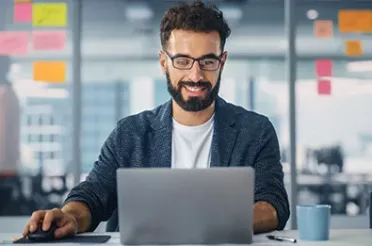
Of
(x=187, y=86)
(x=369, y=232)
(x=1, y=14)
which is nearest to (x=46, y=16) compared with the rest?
(x=1, y=14)

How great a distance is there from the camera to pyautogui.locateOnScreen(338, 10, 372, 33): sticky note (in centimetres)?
383

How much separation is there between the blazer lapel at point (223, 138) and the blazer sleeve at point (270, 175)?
0.11m

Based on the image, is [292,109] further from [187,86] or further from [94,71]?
[187,86]

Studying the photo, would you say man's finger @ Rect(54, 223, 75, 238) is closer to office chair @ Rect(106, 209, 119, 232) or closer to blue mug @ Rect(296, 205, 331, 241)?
office chair @ Rect(106, 209, 119, 232)

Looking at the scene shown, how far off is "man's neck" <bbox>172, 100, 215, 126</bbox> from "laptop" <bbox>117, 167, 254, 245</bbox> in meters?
0.82

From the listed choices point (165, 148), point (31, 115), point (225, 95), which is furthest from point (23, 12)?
point (165, 148)

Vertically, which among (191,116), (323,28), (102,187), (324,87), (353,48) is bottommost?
(102,187)

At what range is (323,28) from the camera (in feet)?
13.2

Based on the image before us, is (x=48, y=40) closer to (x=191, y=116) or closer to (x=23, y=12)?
(x=23, y=12)

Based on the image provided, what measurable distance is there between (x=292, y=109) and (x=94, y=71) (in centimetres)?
144

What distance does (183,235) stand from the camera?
1.33 m

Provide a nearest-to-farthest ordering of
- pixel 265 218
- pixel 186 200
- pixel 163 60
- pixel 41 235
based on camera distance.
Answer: pixel 186 200, pixel 41 235, pixel 265 218, pixel 163 60

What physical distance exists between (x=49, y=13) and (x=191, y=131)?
199 cm

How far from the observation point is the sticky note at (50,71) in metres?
3.67
